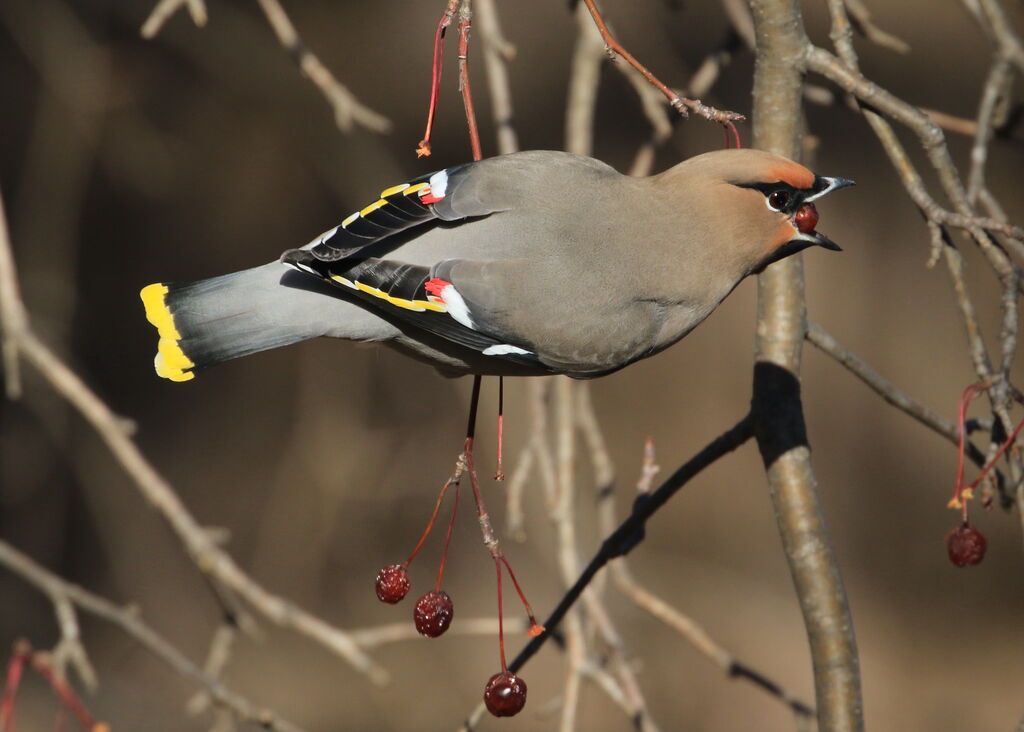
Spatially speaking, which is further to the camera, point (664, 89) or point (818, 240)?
point (818, 240)

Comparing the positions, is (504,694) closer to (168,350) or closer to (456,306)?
(456,306)

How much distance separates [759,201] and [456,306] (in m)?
0.63

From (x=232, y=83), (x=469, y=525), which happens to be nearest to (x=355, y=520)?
(x=469, y=525)

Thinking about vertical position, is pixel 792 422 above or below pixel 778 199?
below

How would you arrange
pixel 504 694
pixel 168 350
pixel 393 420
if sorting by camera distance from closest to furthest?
pixel 504 694, pixel 168 350, pixel 393 420

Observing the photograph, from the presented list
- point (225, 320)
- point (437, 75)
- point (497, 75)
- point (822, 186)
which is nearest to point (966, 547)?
point (822, 186)

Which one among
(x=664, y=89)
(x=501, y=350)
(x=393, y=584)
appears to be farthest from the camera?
(x=501, y=350)

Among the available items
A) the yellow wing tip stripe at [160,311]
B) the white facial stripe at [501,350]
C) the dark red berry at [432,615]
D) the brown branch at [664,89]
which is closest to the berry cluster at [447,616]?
the dark red berry at [432,615]

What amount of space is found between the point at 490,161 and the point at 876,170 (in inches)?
153

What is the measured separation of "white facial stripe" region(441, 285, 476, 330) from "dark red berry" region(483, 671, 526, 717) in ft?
2.05

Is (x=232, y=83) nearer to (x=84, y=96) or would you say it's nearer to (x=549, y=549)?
(x=84, y=96)

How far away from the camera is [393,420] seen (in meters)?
6.11

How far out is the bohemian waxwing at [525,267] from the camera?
7.39ft

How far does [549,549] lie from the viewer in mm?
4469
